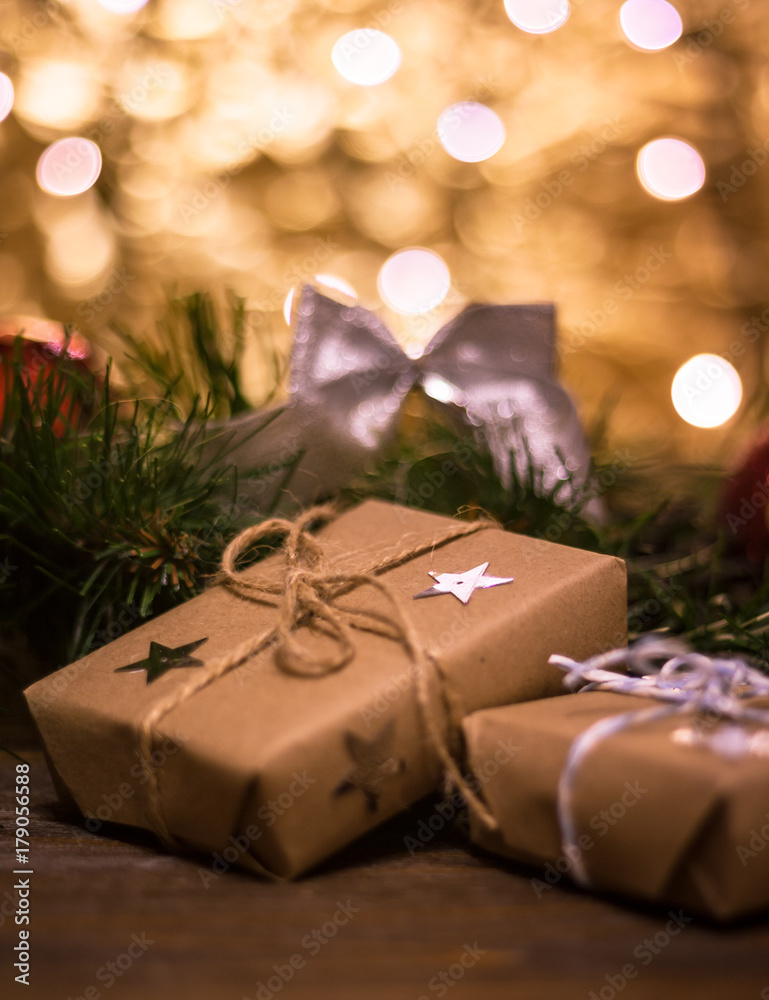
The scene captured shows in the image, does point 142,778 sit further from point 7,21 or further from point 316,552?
point 7,21

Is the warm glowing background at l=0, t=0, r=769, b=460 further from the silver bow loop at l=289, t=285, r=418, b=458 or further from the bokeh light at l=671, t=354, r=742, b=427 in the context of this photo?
the silver bow loop at l=289, t=285, r=418, b=458

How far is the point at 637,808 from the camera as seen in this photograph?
439mm

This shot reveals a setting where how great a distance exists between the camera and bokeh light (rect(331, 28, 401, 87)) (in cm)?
137

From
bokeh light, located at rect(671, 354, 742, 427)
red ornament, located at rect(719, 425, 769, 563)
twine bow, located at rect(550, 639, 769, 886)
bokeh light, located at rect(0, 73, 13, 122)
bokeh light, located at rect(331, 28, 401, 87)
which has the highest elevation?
bokeh light, located at rect(331, 28, 401, 87)

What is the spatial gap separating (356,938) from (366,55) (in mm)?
1337

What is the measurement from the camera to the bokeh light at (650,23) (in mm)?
1360

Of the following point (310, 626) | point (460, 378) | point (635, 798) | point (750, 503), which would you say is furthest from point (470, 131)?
point (635, 798)

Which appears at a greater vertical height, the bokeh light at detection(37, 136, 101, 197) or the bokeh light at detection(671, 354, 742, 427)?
the bokeh light at detection(37, 136, 101, 197)

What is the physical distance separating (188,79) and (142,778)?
1.21 m

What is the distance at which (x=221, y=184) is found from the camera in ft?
4.67

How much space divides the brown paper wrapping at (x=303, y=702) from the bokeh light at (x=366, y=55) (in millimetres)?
1030

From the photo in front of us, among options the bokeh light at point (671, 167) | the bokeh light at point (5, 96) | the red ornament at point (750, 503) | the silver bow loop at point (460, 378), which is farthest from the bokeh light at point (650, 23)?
the bokeh light at point (5, 96)

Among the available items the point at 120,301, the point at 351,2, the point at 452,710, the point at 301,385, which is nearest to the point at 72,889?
the point at 452,710

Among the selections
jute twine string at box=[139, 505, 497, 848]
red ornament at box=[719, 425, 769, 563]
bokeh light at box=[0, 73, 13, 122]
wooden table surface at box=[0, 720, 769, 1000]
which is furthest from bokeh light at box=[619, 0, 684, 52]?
wooden table surface at box=[0, 720, 769, 1000]
